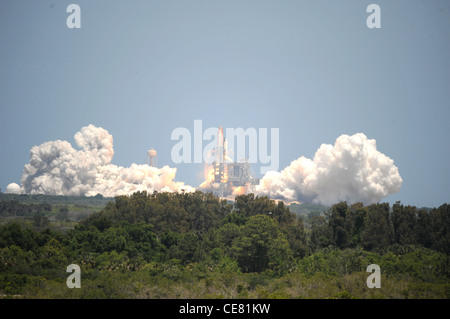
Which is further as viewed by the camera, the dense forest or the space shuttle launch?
the space shuttle launch

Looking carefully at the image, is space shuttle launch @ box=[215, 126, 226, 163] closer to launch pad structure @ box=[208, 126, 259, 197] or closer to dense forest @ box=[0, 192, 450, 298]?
launch pad structure @ box=[208, 126, 259, 197]

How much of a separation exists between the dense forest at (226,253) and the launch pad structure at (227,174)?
258 ft

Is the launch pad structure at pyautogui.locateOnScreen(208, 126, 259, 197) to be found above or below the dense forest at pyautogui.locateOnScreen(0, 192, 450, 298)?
above

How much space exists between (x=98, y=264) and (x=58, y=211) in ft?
224

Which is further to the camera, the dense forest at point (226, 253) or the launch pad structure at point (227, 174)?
the launch pad structure at point (227, 174)

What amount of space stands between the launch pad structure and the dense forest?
7865cm

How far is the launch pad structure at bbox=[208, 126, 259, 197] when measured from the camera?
6654 inches

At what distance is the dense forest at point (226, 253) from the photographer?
45.6 m

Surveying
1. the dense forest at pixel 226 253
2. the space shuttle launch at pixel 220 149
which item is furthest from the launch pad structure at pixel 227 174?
the dense forest at pixel 226 253

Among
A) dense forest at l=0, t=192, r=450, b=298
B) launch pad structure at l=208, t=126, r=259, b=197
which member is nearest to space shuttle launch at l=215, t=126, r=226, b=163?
launch pad structure at l=208, t=126, r=259, b=197

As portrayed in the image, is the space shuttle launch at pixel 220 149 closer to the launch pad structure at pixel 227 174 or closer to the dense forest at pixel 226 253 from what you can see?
the launch pad structure at pixel 227 174

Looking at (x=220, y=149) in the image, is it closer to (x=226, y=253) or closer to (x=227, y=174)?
(x=227, y=174)

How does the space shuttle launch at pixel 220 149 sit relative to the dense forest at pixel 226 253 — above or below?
above
